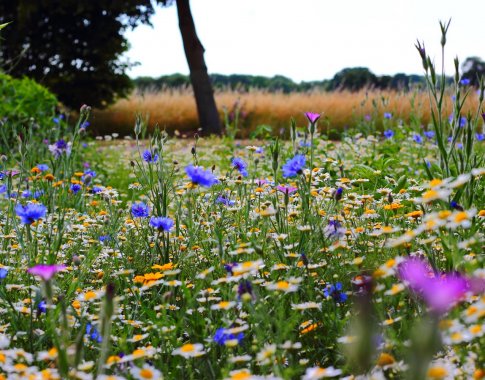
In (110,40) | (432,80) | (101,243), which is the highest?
(110,40)

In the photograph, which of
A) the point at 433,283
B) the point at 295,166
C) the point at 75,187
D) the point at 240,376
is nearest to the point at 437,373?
the point at 433,283

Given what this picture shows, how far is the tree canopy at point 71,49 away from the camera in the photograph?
54.5ft

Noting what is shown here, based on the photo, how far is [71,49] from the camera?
16859 millimetres

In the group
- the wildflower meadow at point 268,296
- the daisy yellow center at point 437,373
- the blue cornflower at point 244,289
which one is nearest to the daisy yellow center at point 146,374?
the wildflower meadow at point 268,296

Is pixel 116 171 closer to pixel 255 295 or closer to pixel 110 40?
pixel 255 295

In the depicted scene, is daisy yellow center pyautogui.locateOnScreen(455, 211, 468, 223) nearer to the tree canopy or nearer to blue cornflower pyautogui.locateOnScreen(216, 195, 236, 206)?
blue cornflower pyautogui.locateOnScreen(216, 195, 236, 206)

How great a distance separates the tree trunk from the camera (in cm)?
1368

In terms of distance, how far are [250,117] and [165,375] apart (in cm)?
1338

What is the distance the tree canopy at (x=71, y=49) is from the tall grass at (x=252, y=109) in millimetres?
1000

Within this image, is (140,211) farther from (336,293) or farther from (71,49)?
(71,49)

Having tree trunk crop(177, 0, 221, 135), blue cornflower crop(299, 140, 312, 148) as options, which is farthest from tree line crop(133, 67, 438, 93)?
blue cornflower crop(299, 140, 312, 148)

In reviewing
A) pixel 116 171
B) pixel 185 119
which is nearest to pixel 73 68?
pixel 185 119

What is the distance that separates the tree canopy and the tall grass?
100cm

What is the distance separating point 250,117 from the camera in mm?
14961
